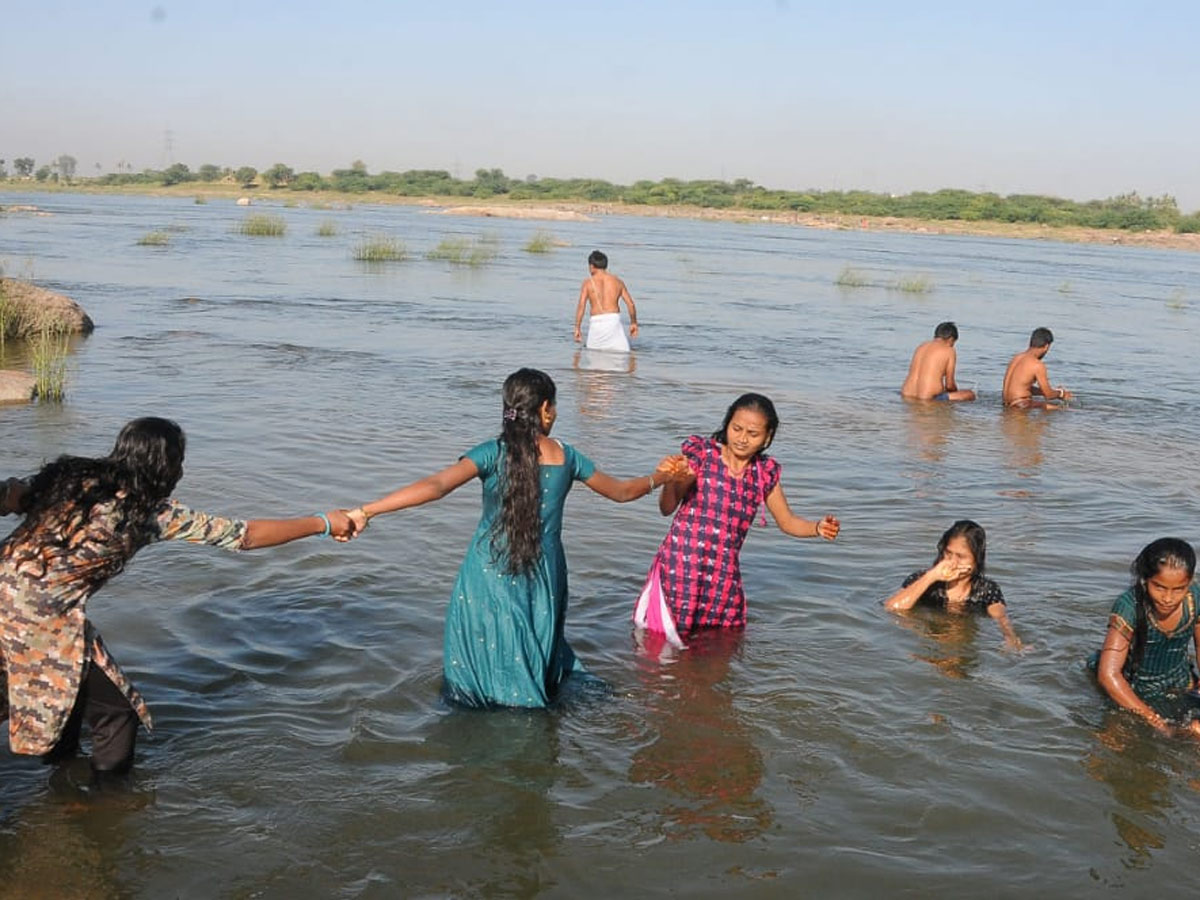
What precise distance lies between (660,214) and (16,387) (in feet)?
255

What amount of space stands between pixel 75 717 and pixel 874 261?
3982 cm

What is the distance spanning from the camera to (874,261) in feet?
136

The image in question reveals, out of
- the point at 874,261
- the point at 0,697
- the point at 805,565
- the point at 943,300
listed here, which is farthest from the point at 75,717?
the point at 874,261

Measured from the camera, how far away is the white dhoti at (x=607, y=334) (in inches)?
629

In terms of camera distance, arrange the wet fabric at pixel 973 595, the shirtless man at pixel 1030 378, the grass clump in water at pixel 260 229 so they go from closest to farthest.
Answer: the wet fabric at pixel 973 595, the shirtless man at pixel 1030 378, the grass clump in water at pixel 260 229

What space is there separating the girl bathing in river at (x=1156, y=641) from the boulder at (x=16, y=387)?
29.7 feet

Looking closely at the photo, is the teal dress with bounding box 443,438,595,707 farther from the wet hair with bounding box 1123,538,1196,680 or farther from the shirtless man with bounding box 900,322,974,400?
the shirtless man with bounding box 900,322,974,400

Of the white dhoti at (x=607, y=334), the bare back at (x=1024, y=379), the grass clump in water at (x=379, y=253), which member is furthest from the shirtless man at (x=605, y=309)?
the grass clump in water at (x=379, y=253)

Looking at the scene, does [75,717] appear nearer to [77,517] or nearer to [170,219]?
[77,517]

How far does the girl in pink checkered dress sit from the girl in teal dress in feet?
2.10

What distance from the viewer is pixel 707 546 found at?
5.55 meters

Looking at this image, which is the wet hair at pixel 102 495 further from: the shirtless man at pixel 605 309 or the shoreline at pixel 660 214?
the shoreline at pixel 660 214

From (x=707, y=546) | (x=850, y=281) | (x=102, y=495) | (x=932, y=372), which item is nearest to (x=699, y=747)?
(x=707, y=546)

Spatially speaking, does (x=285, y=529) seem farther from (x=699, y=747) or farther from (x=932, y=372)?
(x=932, y=372)
